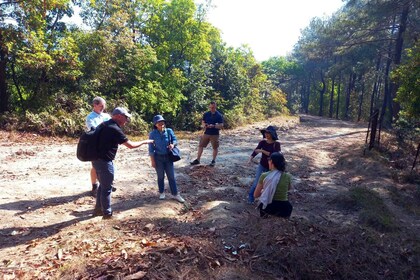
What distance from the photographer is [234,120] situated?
20297mm

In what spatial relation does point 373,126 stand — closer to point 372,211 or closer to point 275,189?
point 372,211

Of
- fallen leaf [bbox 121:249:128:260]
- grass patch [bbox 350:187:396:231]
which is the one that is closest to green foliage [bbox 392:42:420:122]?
grass patch [bbox 350:187:396:231]

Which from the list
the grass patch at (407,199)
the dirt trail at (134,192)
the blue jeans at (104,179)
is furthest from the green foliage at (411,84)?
the blue jeans at (104,179)

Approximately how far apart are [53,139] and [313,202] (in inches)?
399

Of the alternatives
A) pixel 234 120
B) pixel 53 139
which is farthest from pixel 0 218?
pixel 234 120

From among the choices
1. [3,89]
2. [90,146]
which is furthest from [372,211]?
[3,89]

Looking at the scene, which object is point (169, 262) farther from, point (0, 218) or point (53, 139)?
point (53, 139)

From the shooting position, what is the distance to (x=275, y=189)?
14.8ft

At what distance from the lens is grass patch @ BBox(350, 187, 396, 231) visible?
5.70m

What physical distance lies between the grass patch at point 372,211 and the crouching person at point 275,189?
2270 mm

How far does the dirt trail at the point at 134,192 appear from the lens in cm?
470

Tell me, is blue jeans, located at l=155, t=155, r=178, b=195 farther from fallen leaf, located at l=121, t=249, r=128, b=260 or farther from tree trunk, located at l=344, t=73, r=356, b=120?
tree trunk, located at l=344, t=73, r=356, b=120

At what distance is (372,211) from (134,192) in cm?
504

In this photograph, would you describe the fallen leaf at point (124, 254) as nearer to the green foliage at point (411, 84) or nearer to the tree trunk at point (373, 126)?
the green foliage at point (411, 84)
